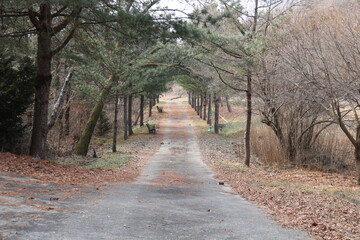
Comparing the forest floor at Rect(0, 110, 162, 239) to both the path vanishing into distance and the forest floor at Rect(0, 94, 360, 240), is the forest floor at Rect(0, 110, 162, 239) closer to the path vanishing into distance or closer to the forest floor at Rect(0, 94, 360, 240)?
the forest floor at Rect(0, 94, 360, 240)

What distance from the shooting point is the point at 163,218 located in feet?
21.7

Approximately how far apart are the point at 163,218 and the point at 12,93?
10151mm

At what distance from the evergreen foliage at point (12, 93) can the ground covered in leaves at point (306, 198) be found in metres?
8.20

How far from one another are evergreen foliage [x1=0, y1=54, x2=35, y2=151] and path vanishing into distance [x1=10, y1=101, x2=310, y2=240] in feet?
21.1

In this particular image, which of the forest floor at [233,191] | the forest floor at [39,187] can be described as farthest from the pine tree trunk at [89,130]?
the forest floor at [39,187]

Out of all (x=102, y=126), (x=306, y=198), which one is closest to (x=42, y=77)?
(x=306, y=198)

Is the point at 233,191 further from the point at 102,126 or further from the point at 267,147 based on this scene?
the point at 102,126

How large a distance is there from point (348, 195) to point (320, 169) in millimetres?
7169

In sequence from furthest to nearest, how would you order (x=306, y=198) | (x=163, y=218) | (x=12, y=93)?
1. (x=12, y=93)
2. (x=306, y=198)
3. (x=163, y=218)

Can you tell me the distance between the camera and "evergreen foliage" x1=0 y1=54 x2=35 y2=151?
14148mm

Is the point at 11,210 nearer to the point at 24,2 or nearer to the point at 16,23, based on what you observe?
the point at 24,2

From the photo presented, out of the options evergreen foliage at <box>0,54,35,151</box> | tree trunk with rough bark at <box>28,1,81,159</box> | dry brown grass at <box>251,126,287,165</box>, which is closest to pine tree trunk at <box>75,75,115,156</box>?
evergreen foliage at <box>0,54,35,151</box>

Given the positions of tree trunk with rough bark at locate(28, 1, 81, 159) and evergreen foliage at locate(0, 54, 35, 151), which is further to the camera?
evergreen foliage at locate(0, 54, 35, 151)

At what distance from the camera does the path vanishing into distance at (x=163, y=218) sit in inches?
213
